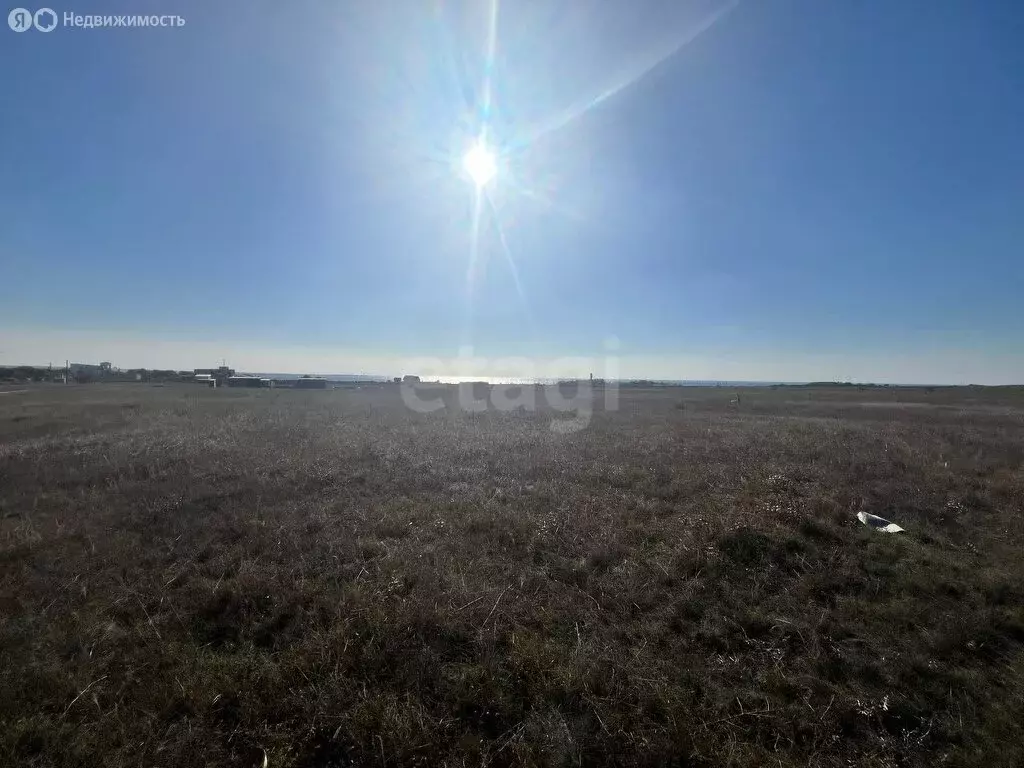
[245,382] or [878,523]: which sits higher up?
[245,382]

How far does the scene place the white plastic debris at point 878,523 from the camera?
7.84 m

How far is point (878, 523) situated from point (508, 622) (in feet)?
24.7

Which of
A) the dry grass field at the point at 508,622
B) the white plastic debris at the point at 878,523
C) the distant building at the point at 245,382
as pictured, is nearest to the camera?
the dry grass field at the point at 508,622

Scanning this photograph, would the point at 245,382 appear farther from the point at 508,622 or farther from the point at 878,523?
the point at 878,523

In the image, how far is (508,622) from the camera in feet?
17.2

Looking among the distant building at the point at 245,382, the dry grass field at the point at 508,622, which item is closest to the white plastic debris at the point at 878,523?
the dry grass field at the point at 508,622

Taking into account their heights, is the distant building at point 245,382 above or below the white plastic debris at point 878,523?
above

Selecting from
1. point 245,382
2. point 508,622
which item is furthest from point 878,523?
point 245,382

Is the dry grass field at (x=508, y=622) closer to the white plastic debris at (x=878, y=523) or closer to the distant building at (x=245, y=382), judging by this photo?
the white plastic debris at (x=878, y=523)

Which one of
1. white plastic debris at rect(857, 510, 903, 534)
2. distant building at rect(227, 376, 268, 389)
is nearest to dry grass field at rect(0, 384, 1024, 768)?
white plastic debris at rect(857, 510, 903, 534)

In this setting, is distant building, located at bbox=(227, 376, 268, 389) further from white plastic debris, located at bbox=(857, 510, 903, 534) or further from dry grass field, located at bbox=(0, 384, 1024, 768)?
white plastic debris, located at bbox=(857, 510, 903, 534)

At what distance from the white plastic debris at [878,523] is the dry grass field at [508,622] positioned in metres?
0.28

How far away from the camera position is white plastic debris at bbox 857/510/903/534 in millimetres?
7844

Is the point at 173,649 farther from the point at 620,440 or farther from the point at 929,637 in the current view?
the point at 620,440
